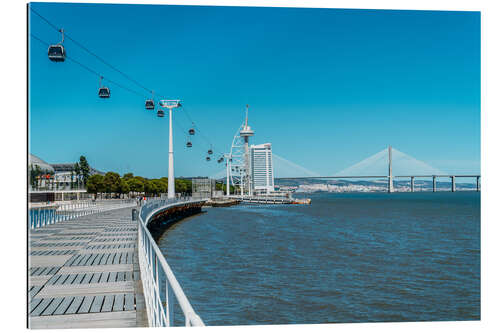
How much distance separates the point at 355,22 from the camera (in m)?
18.2

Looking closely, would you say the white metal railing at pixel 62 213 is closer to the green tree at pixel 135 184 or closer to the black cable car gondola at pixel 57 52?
the black cable car gondola at pixel 57 52

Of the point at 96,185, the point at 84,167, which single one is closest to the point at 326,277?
the point at 96,185

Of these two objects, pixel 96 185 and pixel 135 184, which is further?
pixel 135 184

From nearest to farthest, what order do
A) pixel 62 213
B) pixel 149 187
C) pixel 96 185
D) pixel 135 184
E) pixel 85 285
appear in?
pixel 85 285 → pixel 62 213 → pixel 96 185 → pixel 135 184 → pixel 149 187

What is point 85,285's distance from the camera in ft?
30.1

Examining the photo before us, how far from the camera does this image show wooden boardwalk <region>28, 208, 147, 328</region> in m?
7.23

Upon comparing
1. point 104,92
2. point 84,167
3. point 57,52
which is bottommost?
point 84,167

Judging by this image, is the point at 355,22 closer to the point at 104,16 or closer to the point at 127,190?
the point at 104,16

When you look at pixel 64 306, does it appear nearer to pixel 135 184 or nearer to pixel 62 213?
pixel 62 213

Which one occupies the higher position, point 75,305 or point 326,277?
point 75,305

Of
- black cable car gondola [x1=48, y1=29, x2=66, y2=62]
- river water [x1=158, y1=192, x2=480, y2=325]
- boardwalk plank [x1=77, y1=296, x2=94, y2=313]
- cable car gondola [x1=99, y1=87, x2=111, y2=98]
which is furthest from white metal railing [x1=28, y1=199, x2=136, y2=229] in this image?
boardwalk plank [x1=77, y1=296, x2=94, y2=313]

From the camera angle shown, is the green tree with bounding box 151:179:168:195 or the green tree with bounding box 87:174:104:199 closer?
the green tree with bounding box 87:174:104:199

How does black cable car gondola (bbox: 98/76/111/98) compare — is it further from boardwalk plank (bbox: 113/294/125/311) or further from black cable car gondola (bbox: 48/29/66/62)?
boardwalk plank (bbox: 113/294/125/311)
